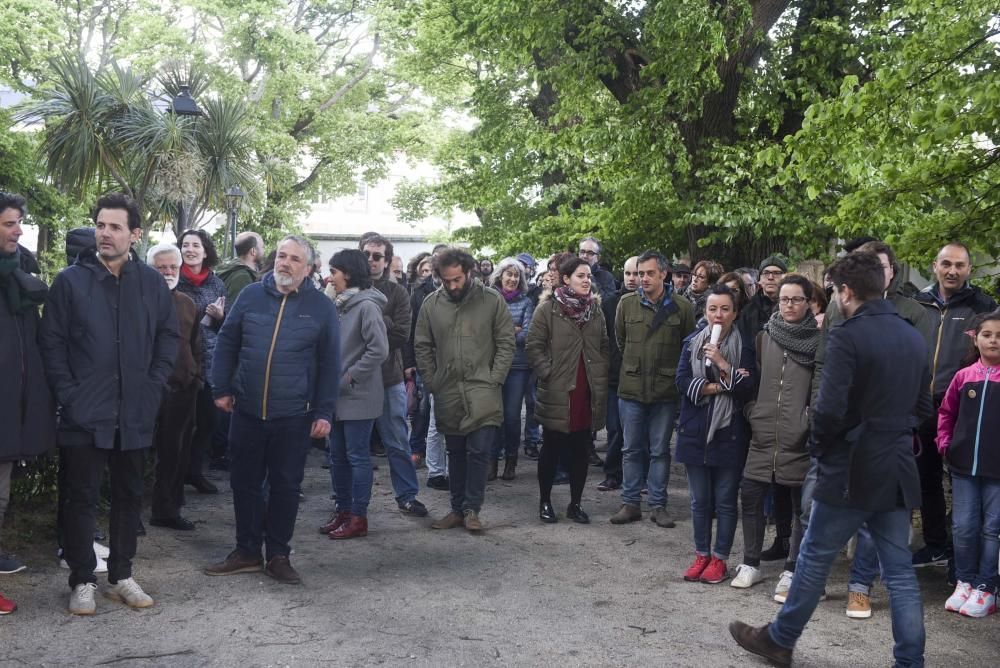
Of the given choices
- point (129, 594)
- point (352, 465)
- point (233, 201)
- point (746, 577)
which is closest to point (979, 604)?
point (746, 577)

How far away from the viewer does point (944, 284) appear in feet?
23.3

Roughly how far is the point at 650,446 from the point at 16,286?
16.1ft

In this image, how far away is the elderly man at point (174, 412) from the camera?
7770mm

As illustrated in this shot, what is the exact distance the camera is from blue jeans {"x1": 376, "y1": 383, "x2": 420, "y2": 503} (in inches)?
334

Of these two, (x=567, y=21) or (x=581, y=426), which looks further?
(x=567, y=21)

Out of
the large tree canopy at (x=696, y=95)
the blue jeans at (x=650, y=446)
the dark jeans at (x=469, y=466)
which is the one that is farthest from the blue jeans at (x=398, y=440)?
the large tree canopy at (x=696, y=95)

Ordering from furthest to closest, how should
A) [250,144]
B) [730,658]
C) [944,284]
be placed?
[250,144], [944,284], [730,658]

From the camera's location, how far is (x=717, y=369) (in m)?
6.96

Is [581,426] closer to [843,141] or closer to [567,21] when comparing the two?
[843,141]

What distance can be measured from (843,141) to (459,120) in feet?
95.9

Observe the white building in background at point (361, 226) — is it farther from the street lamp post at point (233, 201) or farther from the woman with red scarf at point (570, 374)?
the woman with red scarf at point (570, 374)

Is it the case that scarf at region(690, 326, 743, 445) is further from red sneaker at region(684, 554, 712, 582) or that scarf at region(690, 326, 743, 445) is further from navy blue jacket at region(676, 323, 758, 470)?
red sneaker at region(684, 554, 712, 582)

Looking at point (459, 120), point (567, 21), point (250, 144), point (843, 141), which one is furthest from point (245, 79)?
point (843, 141)

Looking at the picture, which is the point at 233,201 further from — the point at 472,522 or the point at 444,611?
the point at 444,611
